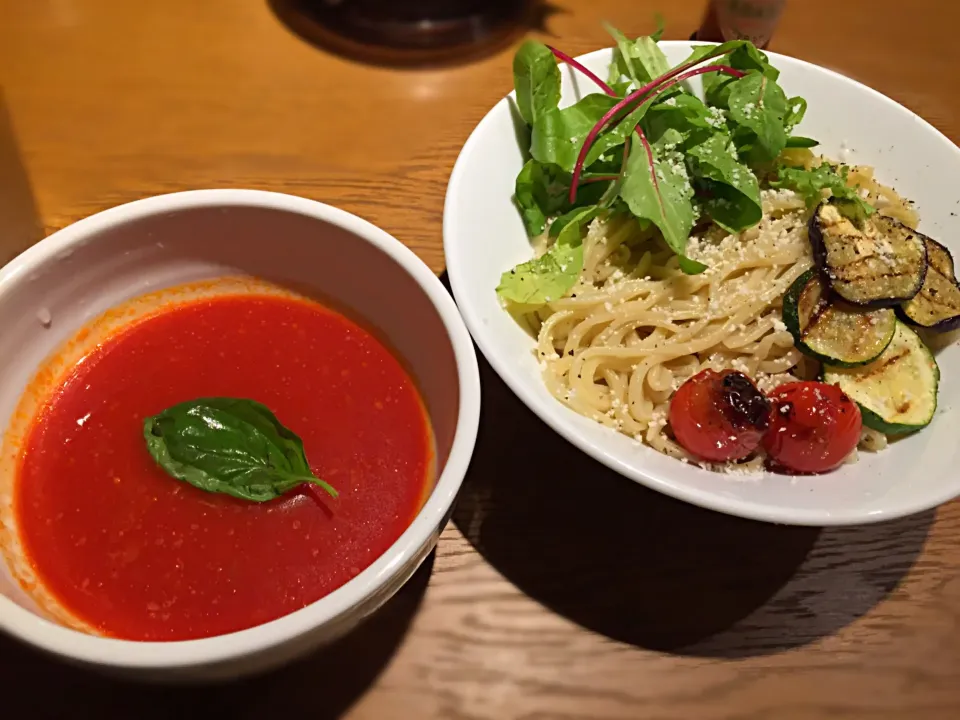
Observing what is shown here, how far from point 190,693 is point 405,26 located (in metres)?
2.28

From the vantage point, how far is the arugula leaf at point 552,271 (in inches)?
66.1

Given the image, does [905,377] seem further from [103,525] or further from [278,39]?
[278,39]

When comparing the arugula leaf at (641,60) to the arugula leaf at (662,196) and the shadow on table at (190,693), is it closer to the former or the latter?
the arugula leaf at (662,196)

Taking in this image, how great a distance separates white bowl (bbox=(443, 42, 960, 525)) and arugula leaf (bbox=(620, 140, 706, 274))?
292mm

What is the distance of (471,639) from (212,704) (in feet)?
1.54

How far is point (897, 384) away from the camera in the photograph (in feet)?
5.50

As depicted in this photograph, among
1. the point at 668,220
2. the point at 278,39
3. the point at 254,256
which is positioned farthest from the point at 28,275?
the point at 278,39

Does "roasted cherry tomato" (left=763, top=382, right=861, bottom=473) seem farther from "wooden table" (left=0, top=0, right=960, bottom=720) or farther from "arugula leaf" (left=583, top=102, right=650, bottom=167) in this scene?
"arugula leaf" (left=583, top=102, right=650, bottom=167)

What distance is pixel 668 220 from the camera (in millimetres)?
1734

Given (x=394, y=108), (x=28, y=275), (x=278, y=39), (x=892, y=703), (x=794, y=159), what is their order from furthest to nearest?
(x=278, y=39)
(x=394, y=108)
(x=794, y=159)
(x=892, y=703)
(x=28, y=275)

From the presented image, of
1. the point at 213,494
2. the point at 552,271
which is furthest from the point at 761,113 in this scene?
the point at 213,494

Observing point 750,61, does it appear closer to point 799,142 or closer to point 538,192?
point 799,142

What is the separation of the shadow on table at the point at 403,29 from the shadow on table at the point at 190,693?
78.2 inches

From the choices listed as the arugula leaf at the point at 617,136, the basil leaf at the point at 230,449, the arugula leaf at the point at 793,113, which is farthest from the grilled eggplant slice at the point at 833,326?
the basil leaf at the point at 230,449
